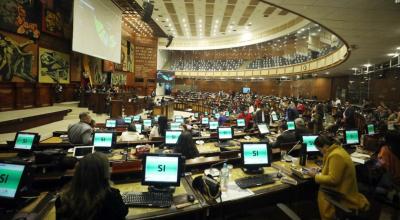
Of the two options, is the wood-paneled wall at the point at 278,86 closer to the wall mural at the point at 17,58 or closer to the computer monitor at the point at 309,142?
the computer monitor at the point at 309,142

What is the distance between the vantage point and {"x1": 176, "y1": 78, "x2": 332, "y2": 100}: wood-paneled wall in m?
19.9

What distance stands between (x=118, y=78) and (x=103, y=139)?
1586 centimetres

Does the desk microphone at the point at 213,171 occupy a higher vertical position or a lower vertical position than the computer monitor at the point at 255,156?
lower

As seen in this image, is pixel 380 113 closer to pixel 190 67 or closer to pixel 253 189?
pixel 253 189

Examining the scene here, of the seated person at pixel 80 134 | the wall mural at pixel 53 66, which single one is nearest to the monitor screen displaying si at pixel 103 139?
the seated person at pixel 80 134

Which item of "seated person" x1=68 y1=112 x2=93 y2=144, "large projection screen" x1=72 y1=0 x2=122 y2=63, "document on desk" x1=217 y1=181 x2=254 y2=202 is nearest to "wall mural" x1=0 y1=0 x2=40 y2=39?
"large projection screen" x1=72 y1=0 x2=122 y2=63

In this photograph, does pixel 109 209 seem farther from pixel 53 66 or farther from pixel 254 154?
pixel 53 66

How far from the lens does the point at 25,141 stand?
4.58 metres

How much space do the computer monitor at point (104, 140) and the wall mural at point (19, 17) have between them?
742cm

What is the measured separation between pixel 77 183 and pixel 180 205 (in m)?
1.12

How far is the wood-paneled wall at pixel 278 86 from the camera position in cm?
1994

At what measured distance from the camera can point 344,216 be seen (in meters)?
2.61

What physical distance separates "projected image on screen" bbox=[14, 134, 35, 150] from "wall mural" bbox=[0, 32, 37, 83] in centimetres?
634

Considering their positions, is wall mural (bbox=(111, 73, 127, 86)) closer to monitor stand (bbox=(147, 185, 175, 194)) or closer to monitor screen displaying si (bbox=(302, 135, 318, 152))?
monitor screen displaying si (bbox=(302, 135, 318, 152))
